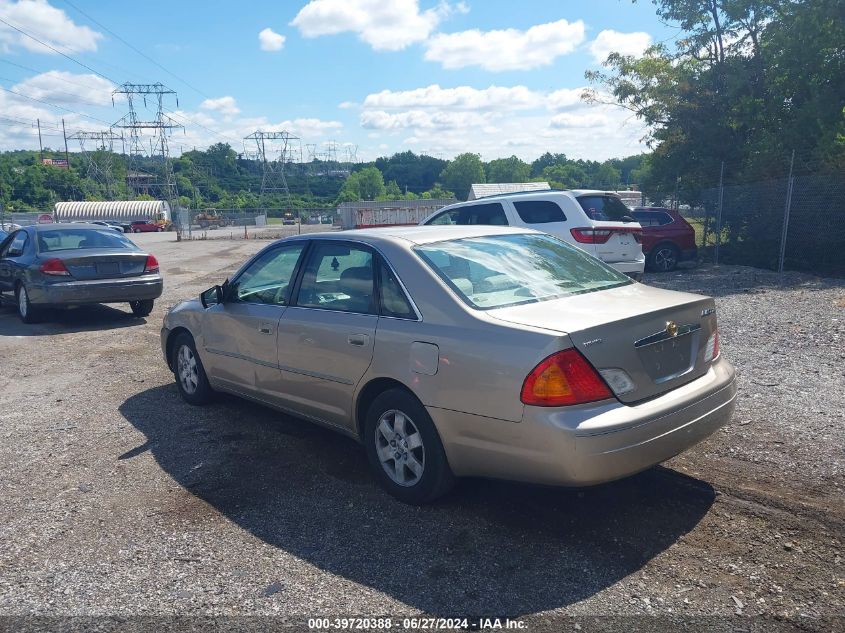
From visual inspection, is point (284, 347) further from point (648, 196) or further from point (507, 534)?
point (648, 196)

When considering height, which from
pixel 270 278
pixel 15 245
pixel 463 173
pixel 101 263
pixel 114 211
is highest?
pixel 463 173

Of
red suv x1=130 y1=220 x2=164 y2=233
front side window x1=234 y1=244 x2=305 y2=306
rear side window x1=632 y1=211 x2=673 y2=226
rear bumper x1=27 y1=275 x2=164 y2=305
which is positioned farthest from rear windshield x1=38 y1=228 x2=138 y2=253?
red suv x1=130 y1=220 x2=164 y2=233

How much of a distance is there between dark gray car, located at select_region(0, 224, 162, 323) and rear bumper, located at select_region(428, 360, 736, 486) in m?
8.44

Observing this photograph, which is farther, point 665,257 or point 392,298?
point 665,257

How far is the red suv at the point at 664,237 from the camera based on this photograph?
1725 cm

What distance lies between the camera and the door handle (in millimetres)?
4270

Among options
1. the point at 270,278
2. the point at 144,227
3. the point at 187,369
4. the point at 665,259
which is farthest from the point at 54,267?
the point at 144,227

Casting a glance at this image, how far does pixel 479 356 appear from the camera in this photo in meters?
3.62

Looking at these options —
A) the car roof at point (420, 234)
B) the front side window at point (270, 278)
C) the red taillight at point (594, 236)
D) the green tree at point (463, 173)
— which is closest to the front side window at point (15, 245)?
the front side window at point (270, 278)

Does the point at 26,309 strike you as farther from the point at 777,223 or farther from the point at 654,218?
the point at 777,223

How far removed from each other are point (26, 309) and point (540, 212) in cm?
856

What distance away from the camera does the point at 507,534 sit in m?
3.74

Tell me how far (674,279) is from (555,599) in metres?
13.4

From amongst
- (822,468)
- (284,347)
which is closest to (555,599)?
(822,468)
